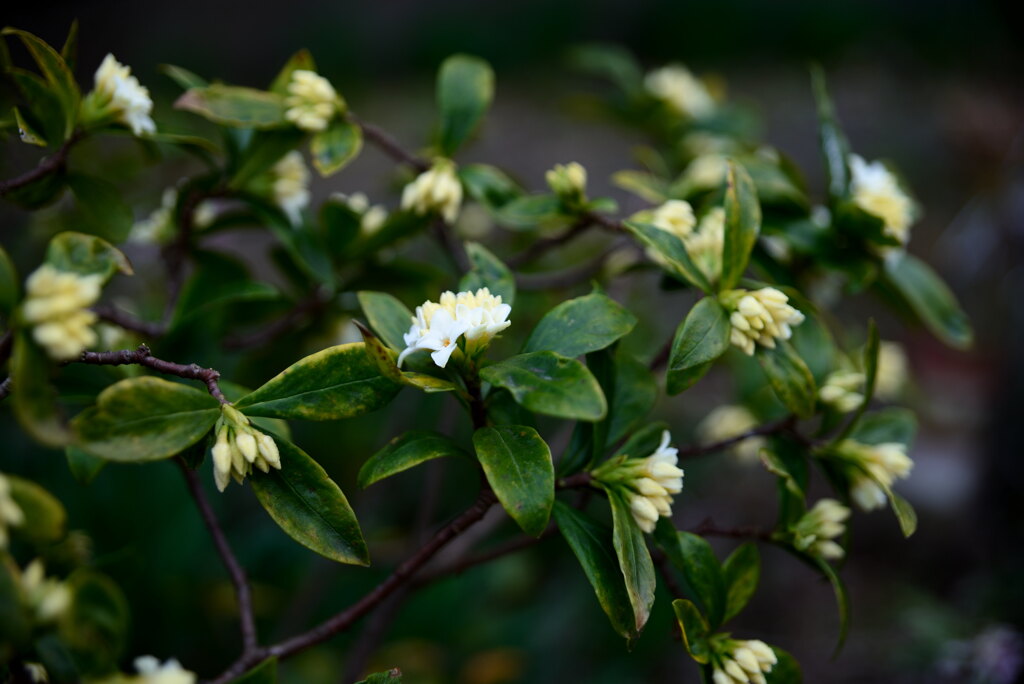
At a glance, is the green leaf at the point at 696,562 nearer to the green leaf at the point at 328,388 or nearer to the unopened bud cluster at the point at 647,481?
the unopened bud cluster at the point at 647,481

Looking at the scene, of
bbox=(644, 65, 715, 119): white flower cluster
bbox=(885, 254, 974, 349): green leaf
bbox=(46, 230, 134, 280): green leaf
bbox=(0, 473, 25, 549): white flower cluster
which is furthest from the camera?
bbox=(644, 65, 715, 119): white flower cluster

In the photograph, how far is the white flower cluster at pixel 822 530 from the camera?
2.65ft

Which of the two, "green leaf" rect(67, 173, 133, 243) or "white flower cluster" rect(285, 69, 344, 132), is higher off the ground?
"white flower cluster" rect(285, 69, 344, 132)

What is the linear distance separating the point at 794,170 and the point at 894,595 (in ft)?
4.28

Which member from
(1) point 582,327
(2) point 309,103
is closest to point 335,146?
(2) point 309,103

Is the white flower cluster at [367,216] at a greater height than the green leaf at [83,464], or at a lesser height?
greater

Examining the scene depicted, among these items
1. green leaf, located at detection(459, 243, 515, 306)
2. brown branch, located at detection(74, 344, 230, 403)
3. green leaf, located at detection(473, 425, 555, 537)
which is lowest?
brown branch, located at detection(74, 344, 230, 403)

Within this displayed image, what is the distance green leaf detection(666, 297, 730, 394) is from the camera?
2.35 ft

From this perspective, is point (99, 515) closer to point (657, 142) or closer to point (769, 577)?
point (657, 142)

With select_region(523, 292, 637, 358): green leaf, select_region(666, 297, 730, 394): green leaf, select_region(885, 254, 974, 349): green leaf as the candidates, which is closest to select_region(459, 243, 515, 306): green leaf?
select_region(523, 292, 637, 358): green leaf

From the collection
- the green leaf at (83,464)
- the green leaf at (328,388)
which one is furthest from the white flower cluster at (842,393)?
the green leaf at (83,464)

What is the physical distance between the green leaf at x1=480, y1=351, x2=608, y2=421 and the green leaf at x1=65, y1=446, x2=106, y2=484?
359mm

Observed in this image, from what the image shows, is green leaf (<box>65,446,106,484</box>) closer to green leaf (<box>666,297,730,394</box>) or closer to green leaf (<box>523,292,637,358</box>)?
green leaf (<box>523,292,637,358</box>)

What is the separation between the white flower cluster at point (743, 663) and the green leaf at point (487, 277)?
0.37m
